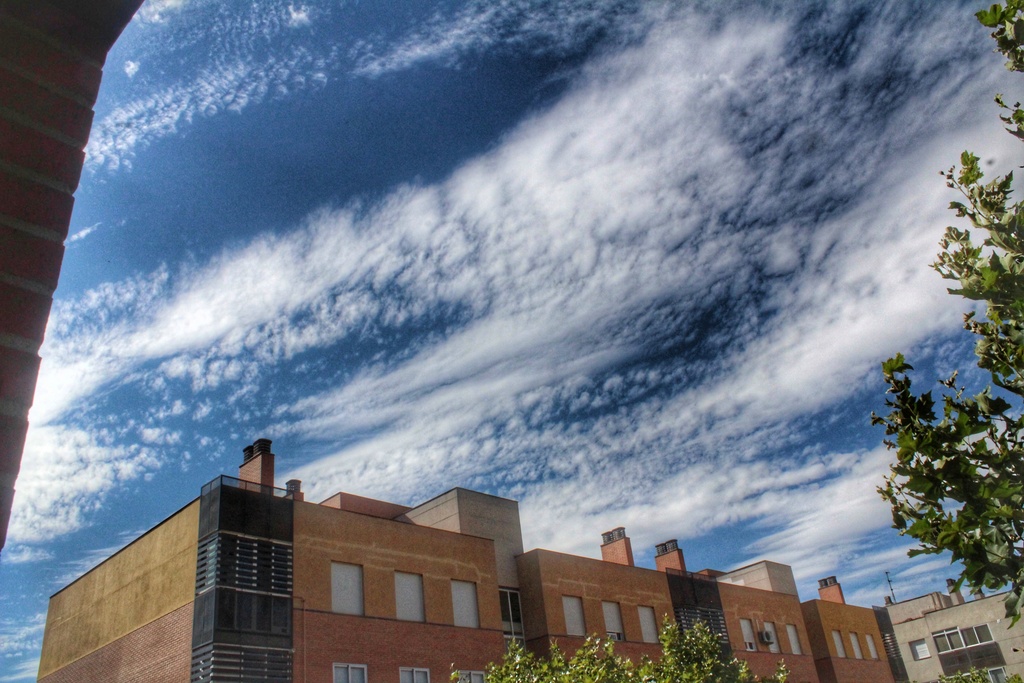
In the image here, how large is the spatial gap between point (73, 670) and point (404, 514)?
619 inches

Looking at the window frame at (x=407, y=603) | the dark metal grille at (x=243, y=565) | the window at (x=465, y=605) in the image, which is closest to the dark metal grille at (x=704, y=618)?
the window at (x=465, y=605)

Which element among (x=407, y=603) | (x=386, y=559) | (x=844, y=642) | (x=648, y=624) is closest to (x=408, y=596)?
(x=407, y=603)

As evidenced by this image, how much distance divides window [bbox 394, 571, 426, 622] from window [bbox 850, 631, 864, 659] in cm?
3617

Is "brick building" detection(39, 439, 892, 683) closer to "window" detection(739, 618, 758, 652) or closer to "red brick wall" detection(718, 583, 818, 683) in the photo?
"red brick wall" detection(718, 583, 818, 683)

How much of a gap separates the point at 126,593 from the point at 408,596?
30.9ft

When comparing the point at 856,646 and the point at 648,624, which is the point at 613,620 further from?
the point at 856,646

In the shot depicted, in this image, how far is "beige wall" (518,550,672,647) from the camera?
32.4m

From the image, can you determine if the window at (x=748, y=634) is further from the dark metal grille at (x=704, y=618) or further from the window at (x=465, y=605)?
the window at (x=465, y=605)

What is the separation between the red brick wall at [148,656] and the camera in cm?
2211

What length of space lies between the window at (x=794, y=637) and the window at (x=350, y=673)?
30498 mm

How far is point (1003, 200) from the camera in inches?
299

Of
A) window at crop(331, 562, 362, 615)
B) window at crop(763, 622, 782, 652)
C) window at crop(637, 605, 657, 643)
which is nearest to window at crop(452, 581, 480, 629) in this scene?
window at crop(331, 562, 362, 615)

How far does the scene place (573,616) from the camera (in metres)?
33.4

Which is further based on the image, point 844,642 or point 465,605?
point 844,642
